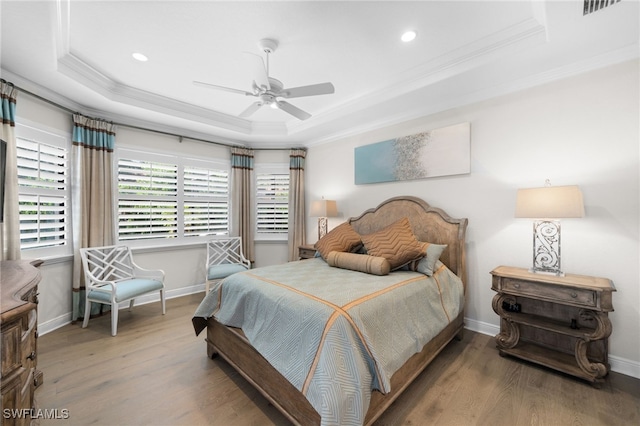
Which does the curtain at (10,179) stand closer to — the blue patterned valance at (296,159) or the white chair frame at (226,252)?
the white chair frame at (226,252)

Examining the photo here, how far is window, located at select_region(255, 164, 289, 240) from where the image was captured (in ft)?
17.1

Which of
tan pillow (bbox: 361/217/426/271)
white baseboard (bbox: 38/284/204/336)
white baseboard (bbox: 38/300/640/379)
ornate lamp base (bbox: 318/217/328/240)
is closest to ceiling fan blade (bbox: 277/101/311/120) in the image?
tan pillow (bbox: 361/217/426/271)

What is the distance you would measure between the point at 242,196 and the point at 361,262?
10.1ft

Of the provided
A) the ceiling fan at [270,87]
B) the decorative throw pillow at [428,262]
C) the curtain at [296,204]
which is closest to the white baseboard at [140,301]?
the curtain at [296,204]

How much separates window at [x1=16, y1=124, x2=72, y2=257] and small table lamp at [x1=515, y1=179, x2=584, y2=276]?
4941 mm

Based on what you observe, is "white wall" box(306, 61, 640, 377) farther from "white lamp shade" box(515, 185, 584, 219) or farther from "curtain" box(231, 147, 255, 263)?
"curtain" box(231, 147, 255, 263)

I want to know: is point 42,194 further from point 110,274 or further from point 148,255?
point 148,255

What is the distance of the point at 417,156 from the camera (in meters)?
3.51

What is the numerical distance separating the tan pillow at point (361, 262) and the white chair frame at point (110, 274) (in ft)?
7.55

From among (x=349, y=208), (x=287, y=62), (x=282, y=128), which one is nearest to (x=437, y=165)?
(x=349, y=208)

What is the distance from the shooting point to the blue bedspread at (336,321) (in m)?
1.42

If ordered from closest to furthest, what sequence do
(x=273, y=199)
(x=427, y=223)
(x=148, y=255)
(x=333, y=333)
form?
(x=333, y=333)
(x=427, y=223)
(x=148, y=255)
(x=273, y=199)

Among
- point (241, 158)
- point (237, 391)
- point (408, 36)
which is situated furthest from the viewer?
point (241, 158)

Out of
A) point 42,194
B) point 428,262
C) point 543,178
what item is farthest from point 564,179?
point 42,194
